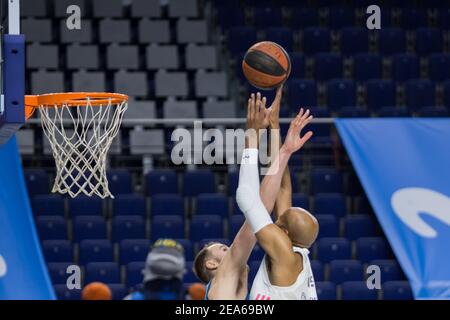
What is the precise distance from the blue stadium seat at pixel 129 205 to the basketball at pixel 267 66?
13.8ft

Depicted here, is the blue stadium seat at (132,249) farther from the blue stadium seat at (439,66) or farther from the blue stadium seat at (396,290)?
the blue stadium seat at (439,66)

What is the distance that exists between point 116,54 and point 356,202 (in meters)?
2.83

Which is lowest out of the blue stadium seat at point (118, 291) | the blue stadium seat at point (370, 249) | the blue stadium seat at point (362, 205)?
the blue stadium seat at point (118, 291)

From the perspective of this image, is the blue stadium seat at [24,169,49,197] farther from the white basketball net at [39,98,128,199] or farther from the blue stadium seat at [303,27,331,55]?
the blue stadium seat at [303,27,331,55]

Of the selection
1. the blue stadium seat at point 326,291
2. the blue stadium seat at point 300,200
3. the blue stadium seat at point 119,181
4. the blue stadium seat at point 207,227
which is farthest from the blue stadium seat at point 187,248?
the blue stadium seat at point 326,291

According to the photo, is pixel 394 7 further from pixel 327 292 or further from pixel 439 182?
pixel 327 292

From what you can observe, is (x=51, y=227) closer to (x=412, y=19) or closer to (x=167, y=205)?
(x=167, y=205)

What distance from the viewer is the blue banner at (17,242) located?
358 inches

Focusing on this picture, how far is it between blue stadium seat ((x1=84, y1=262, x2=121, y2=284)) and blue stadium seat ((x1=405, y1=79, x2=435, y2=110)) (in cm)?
348

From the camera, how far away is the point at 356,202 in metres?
10.0

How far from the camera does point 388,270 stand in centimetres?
934

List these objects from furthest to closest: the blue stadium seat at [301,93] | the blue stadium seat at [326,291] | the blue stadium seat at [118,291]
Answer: the blue stadium seat at [301,93]
the blue stadium seat at [326,291]
the blue stadium seat at [118,291]

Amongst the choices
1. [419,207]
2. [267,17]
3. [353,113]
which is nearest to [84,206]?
[353,113]

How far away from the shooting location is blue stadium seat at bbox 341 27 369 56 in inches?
449
